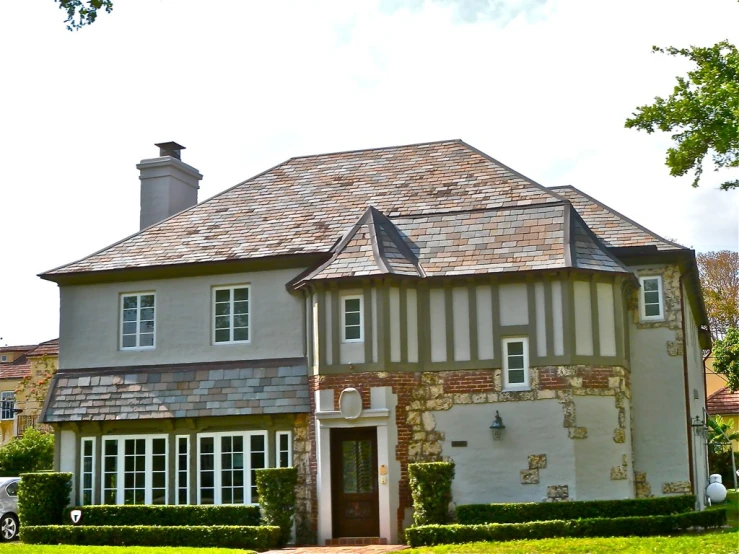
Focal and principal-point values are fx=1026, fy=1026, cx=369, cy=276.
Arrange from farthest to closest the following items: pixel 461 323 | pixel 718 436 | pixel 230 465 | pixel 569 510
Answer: pixel 718 436 < pixel 230 465 < pixel 461 323 < pixel 569 510

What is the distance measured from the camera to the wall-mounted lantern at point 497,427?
19.5 metres

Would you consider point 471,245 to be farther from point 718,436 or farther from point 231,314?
point 718,436

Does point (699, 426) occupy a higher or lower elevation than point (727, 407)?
lower

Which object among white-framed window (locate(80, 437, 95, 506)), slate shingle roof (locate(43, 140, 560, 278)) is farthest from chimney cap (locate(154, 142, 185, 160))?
white-framed window (locate(80, 437, 95, 506))

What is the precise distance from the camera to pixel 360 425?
19750mm

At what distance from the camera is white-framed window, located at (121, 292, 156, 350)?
22.5 m

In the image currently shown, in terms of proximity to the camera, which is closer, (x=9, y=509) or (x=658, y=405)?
(x=658, y=405)

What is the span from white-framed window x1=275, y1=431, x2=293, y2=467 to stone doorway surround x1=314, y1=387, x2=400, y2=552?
0.96m

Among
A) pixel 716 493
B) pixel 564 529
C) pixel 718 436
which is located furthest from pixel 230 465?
pixel 718 436

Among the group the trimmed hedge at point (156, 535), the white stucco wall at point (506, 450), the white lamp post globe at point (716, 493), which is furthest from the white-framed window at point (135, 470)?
the white lamp post globe at point (716, 493)

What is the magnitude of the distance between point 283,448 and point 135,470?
334cm

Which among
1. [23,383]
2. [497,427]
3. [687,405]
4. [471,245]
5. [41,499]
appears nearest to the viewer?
[497,427]

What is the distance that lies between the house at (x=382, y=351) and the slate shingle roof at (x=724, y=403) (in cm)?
1755

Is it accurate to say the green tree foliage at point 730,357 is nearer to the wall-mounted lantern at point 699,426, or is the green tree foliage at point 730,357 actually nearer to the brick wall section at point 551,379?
the wall-mounted lantern at point 699,426
